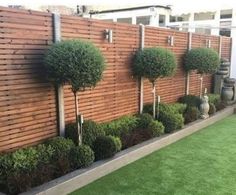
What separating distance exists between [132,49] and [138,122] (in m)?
1.52

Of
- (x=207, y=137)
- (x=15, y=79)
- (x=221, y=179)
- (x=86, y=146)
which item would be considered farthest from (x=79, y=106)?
(x=207, y=137)

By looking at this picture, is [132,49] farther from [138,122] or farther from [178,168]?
[178,168]

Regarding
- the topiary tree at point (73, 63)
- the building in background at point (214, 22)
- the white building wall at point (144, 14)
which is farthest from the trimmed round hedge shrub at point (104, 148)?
the white building wall at point (144, 14)

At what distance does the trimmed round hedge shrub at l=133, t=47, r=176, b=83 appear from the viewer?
20.5 ft

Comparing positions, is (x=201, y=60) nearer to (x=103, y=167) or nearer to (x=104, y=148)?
(x=104, y=148)

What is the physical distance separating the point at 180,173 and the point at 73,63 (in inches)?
93.2

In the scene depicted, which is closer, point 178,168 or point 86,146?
point 86,146

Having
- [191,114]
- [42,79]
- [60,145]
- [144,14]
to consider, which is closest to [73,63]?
[42,79]

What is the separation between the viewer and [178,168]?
512cm

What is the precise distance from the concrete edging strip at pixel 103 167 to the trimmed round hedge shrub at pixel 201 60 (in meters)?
→ 1.81

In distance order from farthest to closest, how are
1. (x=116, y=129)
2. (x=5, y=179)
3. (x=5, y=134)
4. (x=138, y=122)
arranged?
1. (x=138, y=122)
2. (x=116, y=129)
3. (x=5, y=134)
4. (x=5, y=179)

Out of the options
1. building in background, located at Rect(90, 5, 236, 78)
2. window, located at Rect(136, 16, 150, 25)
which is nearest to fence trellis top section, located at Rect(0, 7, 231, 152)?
building in background, located at Rect(90, 5, 236, 78)

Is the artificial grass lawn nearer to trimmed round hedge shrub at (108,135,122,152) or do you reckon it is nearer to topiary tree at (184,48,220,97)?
trimmed round hedge shrub at (108,135,122,152)

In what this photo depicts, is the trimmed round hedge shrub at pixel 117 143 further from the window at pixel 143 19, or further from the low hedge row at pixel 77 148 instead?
the window at pixel 143 19
